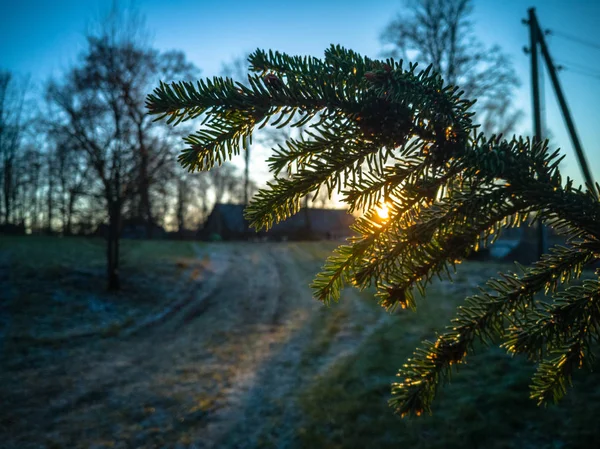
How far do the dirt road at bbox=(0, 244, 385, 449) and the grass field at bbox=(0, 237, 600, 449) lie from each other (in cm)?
3

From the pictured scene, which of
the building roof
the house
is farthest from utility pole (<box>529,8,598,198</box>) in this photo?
the building roof

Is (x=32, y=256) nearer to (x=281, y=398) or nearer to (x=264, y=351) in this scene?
(x=264, y=351)

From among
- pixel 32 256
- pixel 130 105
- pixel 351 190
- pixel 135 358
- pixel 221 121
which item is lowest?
pixel 135 358

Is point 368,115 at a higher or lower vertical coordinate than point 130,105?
lower

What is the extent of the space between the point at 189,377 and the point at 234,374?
71 cm

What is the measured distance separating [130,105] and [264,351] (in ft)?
28.5

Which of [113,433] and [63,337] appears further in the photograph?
[63,337]

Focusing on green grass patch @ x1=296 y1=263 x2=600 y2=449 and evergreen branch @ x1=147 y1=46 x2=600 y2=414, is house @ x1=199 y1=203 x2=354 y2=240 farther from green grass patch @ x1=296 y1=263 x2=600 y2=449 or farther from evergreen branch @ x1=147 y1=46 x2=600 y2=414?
evergreen branch @ x1=147 y1=46 x2=600 y2=414

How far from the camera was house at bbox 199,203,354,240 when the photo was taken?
121 ft

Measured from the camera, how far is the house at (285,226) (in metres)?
36.8

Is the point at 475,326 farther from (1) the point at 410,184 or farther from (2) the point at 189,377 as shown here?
(2) the point at 189,377

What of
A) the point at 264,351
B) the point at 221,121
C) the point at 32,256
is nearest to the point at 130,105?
the point at 32,256

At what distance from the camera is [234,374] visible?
6.46 meters

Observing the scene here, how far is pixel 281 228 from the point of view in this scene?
3825 centimetres
